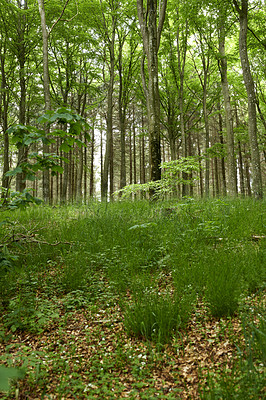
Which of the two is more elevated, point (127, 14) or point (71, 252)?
point (127, 14)

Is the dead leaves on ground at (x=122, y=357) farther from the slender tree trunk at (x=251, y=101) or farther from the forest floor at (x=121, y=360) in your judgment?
the slender tree trunk at (x=251, y=101)

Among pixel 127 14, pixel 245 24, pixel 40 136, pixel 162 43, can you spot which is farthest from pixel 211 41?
pixel 40 136

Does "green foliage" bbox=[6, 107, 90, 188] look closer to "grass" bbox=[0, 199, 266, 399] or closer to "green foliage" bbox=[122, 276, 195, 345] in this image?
"grass" bbox=[0, 199, 266, 399]

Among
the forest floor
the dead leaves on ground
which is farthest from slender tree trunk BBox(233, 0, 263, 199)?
the dead leaves on ground

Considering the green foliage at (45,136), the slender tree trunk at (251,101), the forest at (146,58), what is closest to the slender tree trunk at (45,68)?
the forest at (146,58)

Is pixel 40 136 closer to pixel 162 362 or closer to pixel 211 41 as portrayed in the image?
pixel 162 362

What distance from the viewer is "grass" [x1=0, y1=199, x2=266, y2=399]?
1663 mm

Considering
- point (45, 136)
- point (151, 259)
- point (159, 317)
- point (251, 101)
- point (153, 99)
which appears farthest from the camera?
point (251, 101)

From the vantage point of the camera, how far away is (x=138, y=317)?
7.20 feet

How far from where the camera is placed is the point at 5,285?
9.64 ft

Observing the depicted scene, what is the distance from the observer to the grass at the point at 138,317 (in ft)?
5.46

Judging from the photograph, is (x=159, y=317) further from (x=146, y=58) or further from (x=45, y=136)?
(x=146, y=58)

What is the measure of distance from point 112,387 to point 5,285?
1.96 m

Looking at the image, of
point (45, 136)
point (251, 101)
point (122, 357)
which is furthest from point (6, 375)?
point (251, 101)
